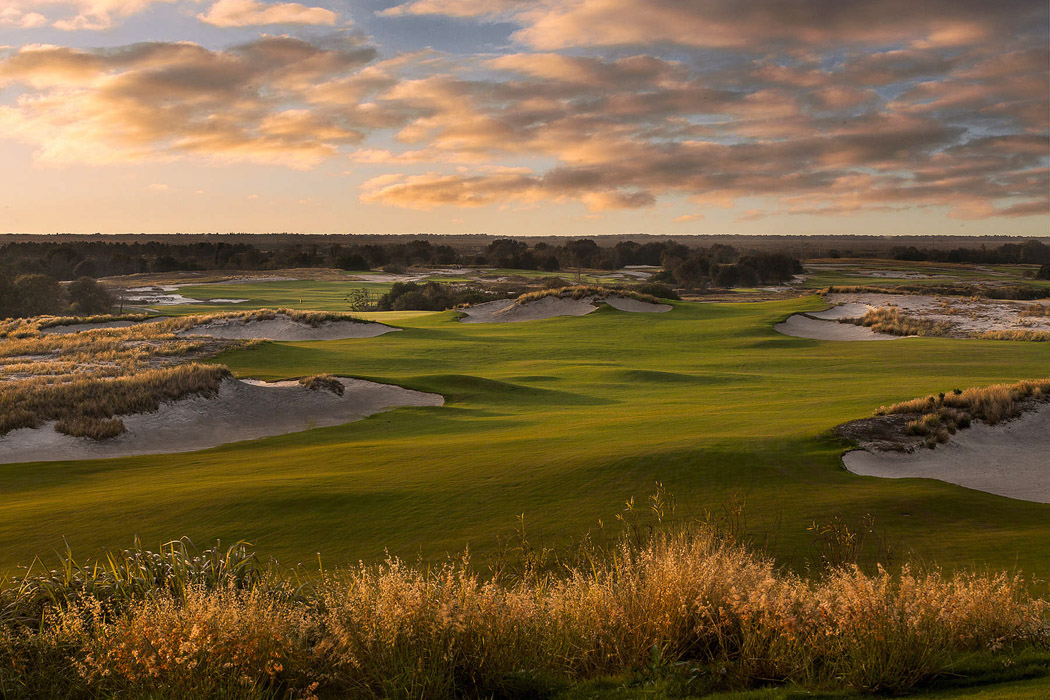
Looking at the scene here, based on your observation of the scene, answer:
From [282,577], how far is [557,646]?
389 centimetres

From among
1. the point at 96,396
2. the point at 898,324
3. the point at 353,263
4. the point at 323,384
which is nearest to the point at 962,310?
the point at 898,324

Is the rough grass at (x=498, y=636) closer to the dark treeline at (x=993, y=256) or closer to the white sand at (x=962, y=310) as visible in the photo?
the white sand at (x=962, y=310)

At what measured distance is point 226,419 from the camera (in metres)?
20.6

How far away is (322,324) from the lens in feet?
140

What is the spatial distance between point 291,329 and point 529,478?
3242 cm

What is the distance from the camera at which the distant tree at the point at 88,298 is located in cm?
6769

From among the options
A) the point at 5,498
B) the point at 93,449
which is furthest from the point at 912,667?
the point at 93,449

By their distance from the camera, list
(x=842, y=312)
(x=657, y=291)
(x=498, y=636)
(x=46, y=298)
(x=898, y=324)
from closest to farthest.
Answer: (x=498, y=636) < (x=898, y=324) < (x=842, y=312) < (x=46, y=298) < (x=657, y=291)

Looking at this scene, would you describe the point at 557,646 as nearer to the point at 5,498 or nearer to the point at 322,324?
the point at 5,498

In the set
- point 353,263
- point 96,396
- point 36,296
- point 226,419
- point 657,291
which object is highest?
point 353,263

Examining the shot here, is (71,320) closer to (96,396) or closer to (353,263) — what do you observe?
(96,396)

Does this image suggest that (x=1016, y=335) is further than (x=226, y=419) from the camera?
Yes

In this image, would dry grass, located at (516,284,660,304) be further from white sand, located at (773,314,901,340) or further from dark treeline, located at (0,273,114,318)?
dark treeline, located at (0,273,114,318)

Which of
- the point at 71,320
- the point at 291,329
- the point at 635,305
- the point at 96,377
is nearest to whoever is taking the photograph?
the point at 96,377
